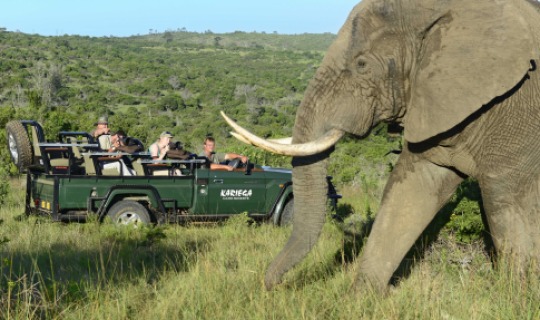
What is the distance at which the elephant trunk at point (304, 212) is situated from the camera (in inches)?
210

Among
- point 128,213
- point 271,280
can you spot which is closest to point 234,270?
point 271,280

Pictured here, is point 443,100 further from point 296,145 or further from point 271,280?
point 271,280

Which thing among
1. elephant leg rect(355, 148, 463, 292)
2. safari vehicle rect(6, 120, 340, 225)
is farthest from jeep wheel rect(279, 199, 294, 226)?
elephant leg rect(355, 148, 463, 292)

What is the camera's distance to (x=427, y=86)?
526cm

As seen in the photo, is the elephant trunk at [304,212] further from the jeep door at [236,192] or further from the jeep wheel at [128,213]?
the jeep door at [236,192]

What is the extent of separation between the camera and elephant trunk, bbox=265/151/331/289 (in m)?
5.34

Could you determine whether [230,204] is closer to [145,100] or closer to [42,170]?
[42,170]

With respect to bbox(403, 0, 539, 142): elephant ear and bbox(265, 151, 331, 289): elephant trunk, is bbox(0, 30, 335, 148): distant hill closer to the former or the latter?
bbox(265, 151, 331, 289): elephant trunk

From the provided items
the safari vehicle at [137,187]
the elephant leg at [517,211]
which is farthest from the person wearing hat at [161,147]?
the elephant leg at [517,211]

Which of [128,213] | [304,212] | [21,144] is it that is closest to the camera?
[304,212]

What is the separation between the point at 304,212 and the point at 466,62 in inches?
61.5

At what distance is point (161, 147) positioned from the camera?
36.3 ft

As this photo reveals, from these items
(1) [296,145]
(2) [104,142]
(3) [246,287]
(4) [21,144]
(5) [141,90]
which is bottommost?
(5) [141,90]

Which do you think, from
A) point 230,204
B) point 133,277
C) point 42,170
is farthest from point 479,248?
point 42,170
